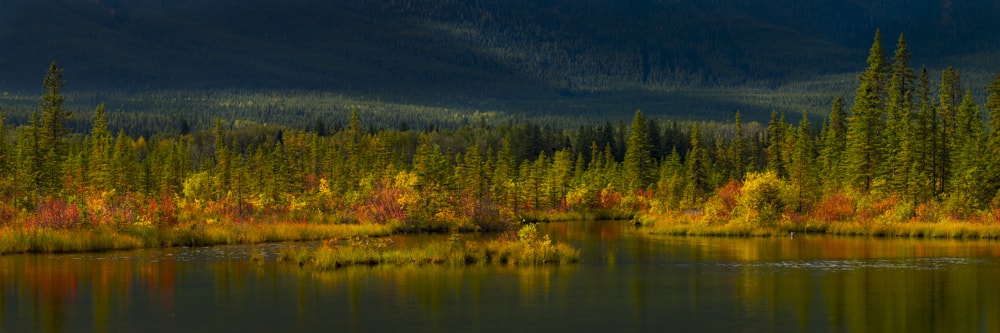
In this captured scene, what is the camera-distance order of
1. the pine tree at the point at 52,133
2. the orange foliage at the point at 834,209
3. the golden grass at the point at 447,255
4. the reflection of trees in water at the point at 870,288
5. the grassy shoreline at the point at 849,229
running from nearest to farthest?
the reflection of trees in water at the point at 870,288 < the golden grass at the point at 447,255 < the grassy shoreline at the point at 849,229 < the orange foliage at the point at 834,209 < the pine tree at the point at 52,133

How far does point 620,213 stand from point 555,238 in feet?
133

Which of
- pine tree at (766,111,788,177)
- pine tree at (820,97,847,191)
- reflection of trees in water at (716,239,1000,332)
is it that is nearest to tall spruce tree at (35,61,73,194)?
reflection of trees in water at (716,239,1000,332)

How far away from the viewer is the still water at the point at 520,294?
40.0m

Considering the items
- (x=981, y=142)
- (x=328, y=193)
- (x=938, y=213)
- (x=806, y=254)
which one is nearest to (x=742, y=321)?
(x=806, y=254)

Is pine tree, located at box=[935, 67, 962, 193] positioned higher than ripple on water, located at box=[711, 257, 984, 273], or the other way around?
pine tree, located at box=[935, 67, 962, 193]

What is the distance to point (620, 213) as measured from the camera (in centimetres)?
11925

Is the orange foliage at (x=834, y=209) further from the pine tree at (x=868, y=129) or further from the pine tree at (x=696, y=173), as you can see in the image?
the pine tree at (x=696, y=173)

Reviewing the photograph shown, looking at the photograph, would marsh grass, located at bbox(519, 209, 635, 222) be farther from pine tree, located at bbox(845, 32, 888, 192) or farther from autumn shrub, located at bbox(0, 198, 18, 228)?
autumn shrub, located at bbox(0, 198, 18, 228)

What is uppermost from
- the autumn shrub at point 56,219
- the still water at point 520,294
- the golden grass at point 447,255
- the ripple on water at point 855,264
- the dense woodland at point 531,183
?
the dense woodland at point 531,183

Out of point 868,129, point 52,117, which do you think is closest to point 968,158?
point 868,129

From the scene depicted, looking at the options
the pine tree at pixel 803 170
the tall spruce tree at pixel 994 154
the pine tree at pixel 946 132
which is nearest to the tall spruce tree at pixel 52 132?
the pine tree at pixel 803 170

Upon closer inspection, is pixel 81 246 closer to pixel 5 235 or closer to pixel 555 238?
pixel 5 235

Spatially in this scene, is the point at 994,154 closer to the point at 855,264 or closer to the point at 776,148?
the point at 855,264

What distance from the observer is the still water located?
40.0 meters
